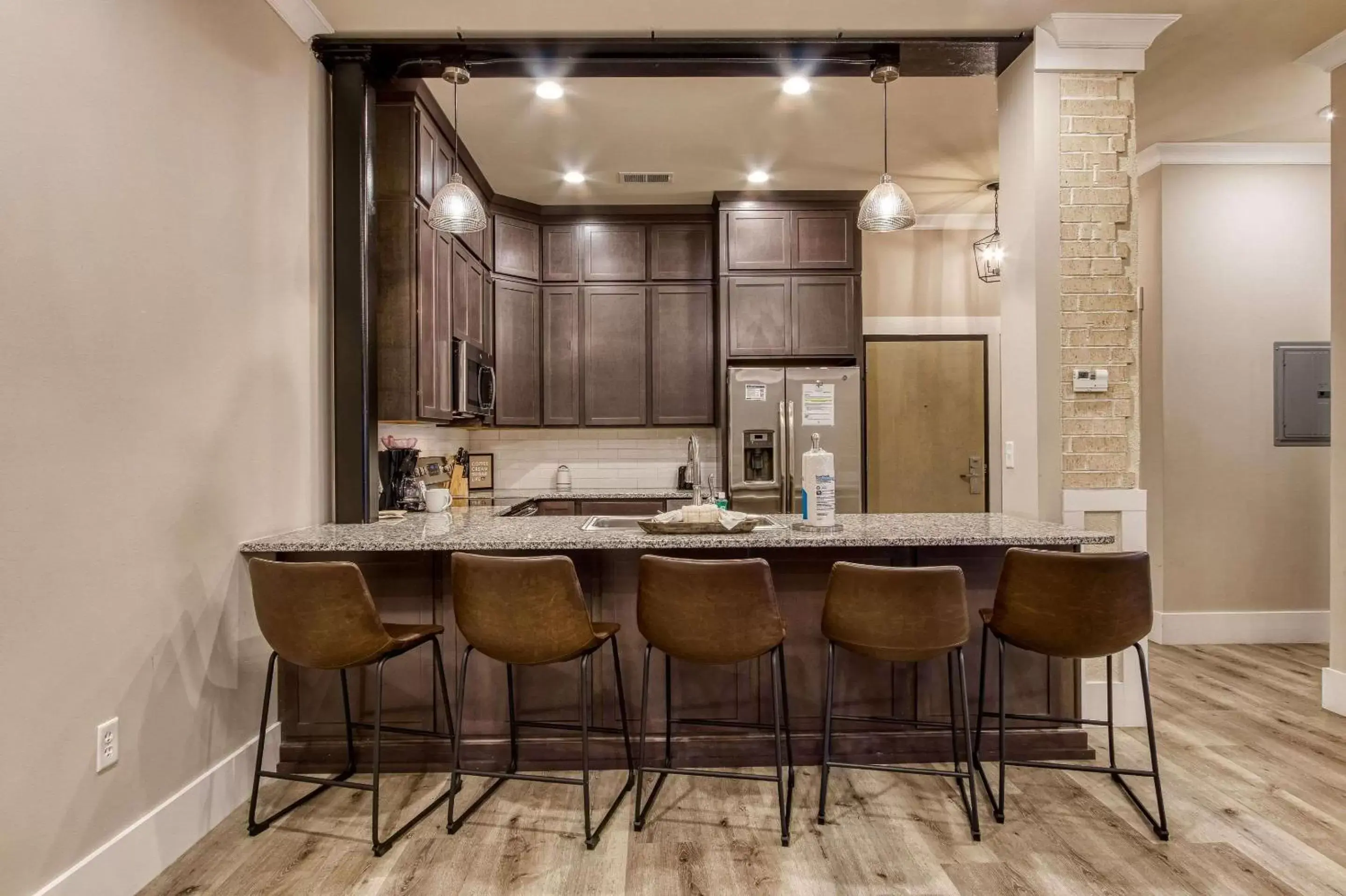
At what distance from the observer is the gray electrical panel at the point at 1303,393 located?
161 inches

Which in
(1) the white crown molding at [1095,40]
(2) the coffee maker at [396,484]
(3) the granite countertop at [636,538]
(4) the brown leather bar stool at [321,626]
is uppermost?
(1) the white crown molding at [1095,40]

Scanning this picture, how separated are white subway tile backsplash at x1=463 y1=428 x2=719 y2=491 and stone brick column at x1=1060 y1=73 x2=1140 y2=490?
2704 millimetres

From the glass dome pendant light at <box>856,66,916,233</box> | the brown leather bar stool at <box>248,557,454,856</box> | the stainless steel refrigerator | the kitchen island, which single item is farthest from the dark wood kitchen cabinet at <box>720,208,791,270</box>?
the brown leather bar stool at <box>248,557,454,856</box>

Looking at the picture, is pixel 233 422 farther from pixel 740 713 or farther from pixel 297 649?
pixel 740 713

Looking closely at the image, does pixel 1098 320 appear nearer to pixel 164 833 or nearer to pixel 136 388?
pixel 136 388

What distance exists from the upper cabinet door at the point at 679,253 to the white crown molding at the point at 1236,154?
8.77ft

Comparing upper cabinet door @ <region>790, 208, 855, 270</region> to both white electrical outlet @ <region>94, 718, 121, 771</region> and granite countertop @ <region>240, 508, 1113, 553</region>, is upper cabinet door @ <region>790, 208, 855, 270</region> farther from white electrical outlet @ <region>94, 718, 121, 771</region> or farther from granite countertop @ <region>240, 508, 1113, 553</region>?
white electrical outlet @ <region>94, 718, 121, 771</region>

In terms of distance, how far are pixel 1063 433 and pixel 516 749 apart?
2449mm

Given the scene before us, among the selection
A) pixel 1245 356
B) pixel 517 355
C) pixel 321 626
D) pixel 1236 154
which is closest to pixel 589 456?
pixel 517 355

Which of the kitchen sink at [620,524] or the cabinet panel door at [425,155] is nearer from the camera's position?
the kitchen sink at [620,524]

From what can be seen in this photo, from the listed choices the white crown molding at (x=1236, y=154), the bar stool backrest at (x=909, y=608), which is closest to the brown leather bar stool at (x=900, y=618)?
the bar stool backrest at (x=909, y=608)

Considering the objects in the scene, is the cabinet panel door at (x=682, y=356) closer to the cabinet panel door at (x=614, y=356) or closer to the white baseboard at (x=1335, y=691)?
the cabinet panel door at (x=614, y=356)

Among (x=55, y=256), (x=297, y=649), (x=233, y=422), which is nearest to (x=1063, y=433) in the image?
(x=297, y=649)

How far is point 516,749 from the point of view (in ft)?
8.22
